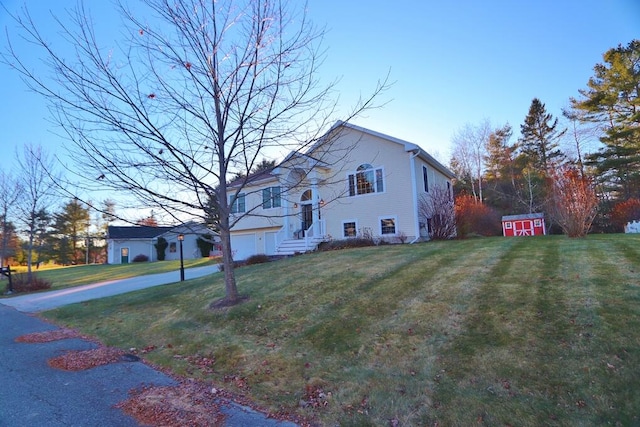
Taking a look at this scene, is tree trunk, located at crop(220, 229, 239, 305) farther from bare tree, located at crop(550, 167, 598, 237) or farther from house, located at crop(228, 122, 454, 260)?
bare tree, located at crop(550, 167, 598, 237)

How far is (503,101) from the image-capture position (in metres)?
15.7

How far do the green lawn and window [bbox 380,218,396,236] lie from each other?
7867 mm

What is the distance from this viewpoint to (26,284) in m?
16.3

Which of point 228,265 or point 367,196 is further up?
point 367,196

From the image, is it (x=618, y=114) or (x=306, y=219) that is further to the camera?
(x=618, y=114)

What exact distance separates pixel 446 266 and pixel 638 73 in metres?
27.8

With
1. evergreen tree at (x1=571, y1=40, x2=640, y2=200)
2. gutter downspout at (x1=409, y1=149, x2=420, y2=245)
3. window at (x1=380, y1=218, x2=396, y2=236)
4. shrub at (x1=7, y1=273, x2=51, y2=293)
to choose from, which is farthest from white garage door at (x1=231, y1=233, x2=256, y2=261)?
evergreen tree at (x1=571, y1=40, x2=640, y2=200)

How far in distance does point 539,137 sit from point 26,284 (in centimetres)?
4215

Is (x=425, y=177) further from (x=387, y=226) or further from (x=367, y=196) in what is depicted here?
(x=387, y=226)

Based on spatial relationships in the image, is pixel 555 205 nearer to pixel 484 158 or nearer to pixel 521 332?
pixel 521 332

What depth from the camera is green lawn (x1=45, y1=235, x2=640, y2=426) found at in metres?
3.12

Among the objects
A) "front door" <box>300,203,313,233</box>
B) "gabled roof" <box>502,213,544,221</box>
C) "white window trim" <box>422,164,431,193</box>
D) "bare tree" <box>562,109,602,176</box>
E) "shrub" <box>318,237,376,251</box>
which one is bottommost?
"shrub" <box>318,237,376,251</box>

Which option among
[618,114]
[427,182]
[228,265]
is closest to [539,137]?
[618,114]

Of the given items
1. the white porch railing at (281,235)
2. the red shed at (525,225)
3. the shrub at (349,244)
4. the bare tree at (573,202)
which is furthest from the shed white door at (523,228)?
Result: the white porch railing at (281,235)
